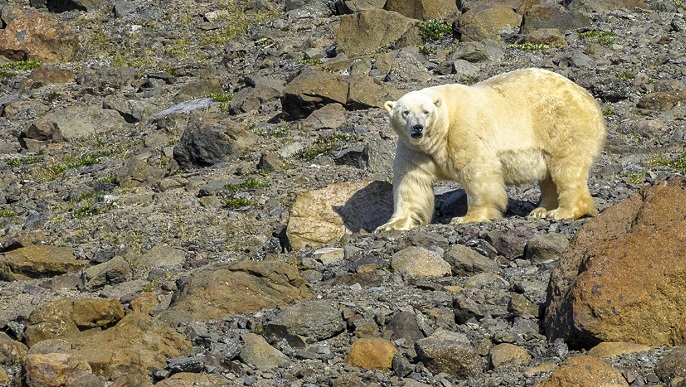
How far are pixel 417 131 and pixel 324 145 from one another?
6.02 m

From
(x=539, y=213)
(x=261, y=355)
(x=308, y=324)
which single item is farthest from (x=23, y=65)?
(x=261, y=355)

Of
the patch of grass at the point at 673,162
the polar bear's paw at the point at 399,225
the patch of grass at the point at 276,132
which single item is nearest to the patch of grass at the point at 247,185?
the patch of grass at the point at 276,132

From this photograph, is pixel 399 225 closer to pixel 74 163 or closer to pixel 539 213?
pixel 539 213

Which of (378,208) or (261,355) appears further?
(378,208)

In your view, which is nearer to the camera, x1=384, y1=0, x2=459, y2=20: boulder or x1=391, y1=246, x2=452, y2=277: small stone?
x1=391, y1=246, x2=452, y2=277: small stone

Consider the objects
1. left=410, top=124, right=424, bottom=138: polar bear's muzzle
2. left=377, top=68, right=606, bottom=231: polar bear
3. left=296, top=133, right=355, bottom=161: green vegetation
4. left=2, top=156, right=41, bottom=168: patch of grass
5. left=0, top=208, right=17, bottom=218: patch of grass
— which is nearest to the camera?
left=410, top=124, right=424, bottom=138: polar bear's muzzle

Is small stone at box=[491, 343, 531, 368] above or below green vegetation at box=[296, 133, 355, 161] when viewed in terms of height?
above

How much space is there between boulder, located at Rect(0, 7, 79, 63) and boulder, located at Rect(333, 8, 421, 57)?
25.8 ft

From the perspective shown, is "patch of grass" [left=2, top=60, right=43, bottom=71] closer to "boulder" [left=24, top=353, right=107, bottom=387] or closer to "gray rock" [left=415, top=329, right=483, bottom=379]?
"boulder" [left=24, top=353, right=107, bottom=387]

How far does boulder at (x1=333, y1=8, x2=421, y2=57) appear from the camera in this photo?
24.8 meters

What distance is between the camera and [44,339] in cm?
896

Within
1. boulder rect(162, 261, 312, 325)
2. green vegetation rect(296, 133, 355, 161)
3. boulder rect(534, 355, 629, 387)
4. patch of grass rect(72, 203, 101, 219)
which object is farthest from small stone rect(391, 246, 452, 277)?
green vegetation rect(296, 133, 355, 161)

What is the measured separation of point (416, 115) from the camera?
38.4 feet

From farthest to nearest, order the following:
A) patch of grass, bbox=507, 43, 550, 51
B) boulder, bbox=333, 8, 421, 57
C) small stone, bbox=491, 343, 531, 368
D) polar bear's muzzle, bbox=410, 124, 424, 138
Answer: boulder, bbox=333, 8, 421, 57 < patch of grass, bbox=507, 43, 550, 51 < polar bear's muzzle, bbox=410, 124, 424, 138 < small stone, bbox=491, 343, 531, 368
